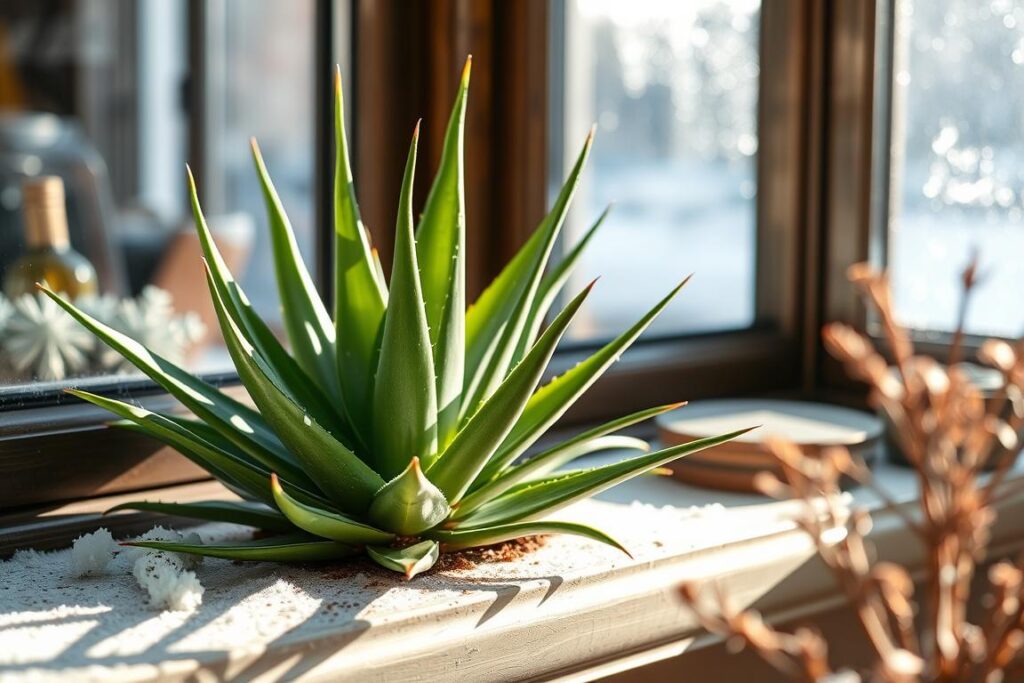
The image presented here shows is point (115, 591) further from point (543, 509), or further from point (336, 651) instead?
point (543, 509)

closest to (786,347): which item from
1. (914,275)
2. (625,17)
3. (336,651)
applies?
(914,275)

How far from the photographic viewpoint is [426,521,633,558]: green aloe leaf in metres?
0.79

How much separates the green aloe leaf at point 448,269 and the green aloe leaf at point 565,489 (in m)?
0.06

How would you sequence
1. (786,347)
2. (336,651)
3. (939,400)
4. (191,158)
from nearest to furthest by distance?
(939,400) < (336,651) < (786,347) < (191,158)

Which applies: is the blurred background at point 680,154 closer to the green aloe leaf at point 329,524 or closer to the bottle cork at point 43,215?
the bottle cork at point 43,215

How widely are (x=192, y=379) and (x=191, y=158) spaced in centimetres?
375

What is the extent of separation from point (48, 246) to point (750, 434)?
29.1 inches

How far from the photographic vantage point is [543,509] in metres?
0.81

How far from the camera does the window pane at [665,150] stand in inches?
60.8

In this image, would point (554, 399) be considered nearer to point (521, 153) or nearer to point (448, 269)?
point (448, 269)

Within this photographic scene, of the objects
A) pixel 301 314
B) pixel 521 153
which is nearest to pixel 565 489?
pixel 301 314

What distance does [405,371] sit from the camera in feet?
2.54

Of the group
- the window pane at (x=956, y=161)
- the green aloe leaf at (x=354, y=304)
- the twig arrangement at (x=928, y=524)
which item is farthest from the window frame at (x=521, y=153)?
the twig arrangement at (x=928, y=524)

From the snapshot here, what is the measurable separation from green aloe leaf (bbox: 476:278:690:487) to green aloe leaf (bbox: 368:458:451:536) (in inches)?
2.6
